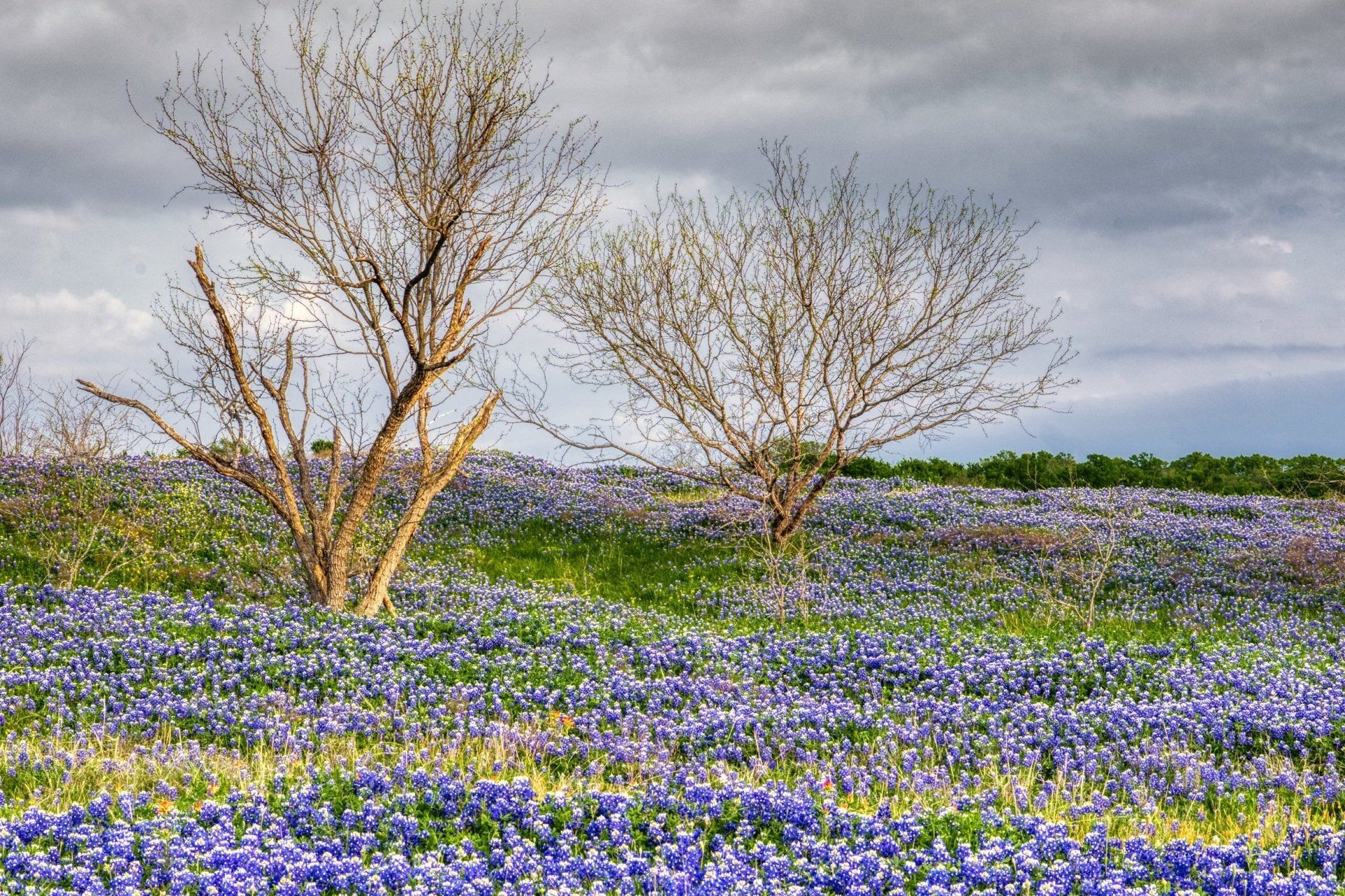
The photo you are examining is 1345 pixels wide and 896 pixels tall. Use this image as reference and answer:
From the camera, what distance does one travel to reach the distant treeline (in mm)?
31672

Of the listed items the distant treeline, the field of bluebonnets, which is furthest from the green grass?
the distant treeline

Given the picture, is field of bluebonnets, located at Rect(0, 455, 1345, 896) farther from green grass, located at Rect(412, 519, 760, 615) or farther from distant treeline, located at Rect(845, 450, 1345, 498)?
distant treeline, located at Rect(845, 450, 1345, 498)

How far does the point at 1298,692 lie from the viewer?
10.9 m

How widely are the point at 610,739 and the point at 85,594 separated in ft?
29.3

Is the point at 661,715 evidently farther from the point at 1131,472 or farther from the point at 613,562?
the point at 1131,472

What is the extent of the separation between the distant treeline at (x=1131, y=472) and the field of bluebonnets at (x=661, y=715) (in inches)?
420

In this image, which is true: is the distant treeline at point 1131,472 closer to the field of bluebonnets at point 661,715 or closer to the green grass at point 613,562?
the field of bluebonnets at point 661,715

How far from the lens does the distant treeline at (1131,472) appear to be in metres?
31.7

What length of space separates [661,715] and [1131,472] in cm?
2720

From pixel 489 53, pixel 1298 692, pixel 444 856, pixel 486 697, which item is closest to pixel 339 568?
pixel 486 697

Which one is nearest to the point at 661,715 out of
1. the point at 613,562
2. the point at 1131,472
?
the point at 613,562

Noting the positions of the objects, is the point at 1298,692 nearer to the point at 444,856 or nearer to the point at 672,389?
the point at 444,856

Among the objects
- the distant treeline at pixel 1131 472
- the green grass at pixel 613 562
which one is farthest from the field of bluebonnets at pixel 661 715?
the distant treeline at pixel 1131 472

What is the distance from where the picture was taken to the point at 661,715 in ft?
33.3
